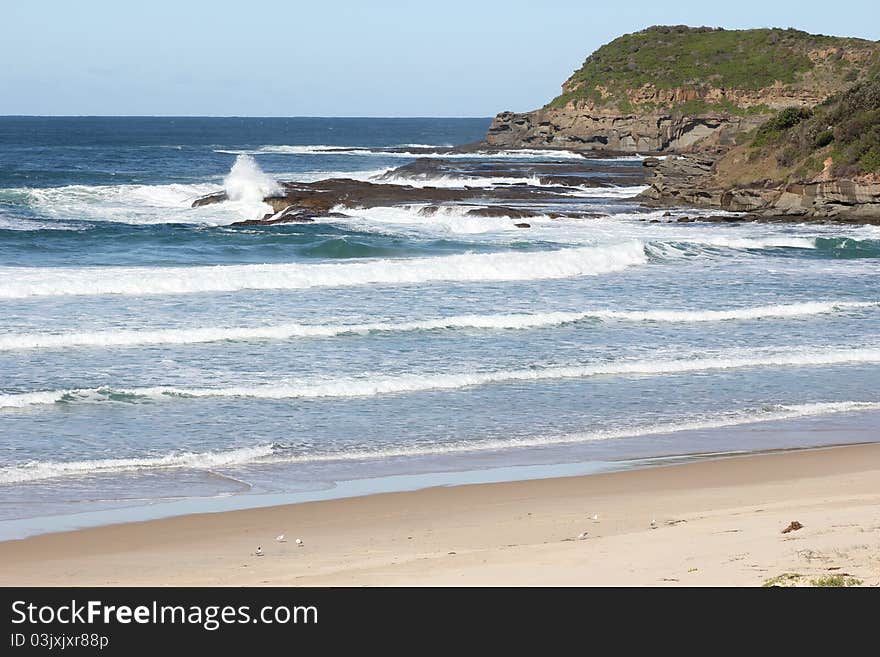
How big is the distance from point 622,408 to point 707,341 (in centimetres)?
478

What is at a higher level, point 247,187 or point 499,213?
point 247,187

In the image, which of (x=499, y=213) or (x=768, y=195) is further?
(x=768, y=195)

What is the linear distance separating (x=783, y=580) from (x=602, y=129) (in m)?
86.7

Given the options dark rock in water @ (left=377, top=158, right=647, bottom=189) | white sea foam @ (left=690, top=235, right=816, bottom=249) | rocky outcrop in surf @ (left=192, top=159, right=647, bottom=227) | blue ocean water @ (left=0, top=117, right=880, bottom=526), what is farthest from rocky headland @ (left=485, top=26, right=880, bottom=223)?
blue ocean water @ (left=0, top=117, right=880, bottom=526)

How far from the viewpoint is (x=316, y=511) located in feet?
30.8

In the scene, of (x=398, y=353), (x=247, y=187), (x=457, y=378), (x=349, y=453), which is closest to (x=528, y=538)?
(x=349, y=453)

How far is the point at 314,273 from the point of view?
2369cm

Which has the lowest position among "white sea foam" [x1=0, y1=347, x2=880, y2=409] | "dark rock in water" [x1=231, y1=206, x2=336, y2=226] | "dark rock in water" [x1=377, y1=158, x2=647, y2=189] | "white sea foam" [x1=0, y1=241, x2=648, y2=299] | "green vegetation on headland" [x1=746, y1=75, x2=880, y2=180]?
"white sea foam" [x1=0, y1=347, x2=880, y2=409]

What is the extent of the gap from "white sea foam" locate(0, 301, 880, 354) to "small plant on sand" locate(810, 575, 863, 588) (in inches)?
476

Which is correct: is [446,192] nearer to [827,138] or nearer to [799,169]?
[799,169]

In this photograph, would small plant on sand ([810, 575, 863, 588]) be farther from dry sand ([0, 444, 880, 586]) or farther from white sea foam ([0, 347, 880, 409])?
white sea foam ([0, 347, 880, 409])

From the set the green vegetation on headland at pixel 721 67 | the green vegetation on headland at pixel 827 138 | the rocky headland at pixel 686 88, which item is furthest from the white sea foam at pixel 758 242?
the green vegetation on headland at pixel 721 67

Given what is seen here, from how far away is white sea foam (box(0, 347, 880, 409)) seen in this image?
44.1 feet
